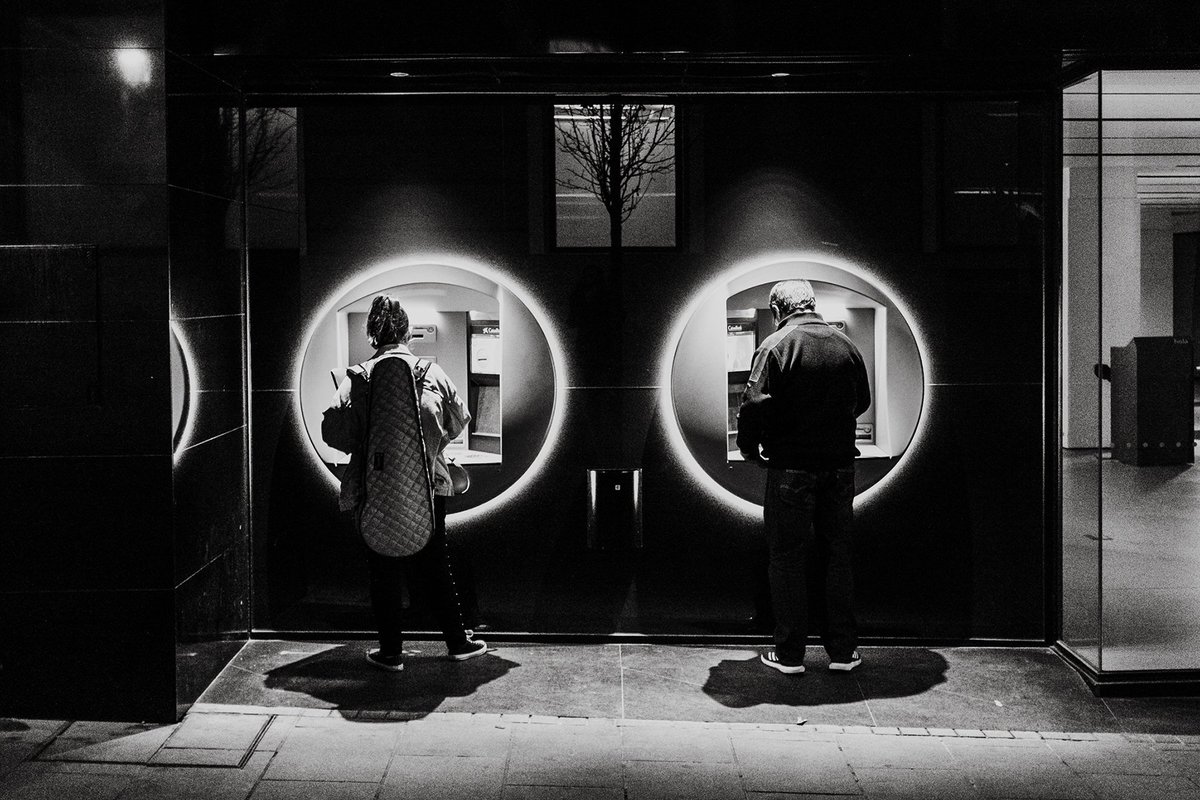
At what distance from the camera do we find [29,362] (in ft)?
17.2

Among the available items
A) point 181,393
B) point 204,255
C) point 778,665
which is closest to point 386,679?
point 181,393

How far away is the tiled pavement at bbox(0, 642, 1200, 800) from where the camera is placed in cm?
463

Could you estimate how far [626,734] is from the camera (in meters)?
5.17

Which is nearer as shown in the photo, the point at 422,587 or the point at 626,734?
the point at 626,734

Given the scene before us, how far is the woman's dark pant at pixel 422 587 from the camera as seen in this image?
587cm

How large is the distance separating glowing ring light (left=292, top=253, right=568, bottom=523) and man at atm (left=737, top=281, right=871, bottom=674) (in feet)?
3.28

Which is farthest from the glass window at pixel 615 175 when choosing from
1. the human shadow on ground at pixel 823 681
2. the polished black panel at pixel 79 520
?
the polished black panel at pixel 79 520

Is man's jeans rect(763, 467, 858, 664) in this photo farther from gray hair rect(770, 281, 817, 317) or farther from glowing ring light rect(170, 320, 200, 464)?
glowing ring light rect(170, 320, 200, 464)

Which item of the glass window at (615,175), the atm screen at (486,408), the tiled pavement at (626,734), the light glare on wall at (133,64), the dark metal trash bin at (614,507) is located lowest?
the tiled pavement at (626,734)

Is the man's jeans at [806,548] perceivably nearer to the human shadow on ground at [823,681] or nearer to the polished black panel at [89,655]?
the human shadow on ground at [823,681]

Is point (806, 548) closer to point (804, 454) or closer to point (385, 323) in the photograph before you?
point (804, 454)

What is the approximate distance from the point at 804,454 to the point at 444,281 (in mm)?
1969

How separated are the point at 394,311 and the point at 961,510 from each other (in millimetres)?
2928

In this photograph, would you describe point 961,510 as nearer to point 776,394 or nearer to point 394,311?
point 776,394
